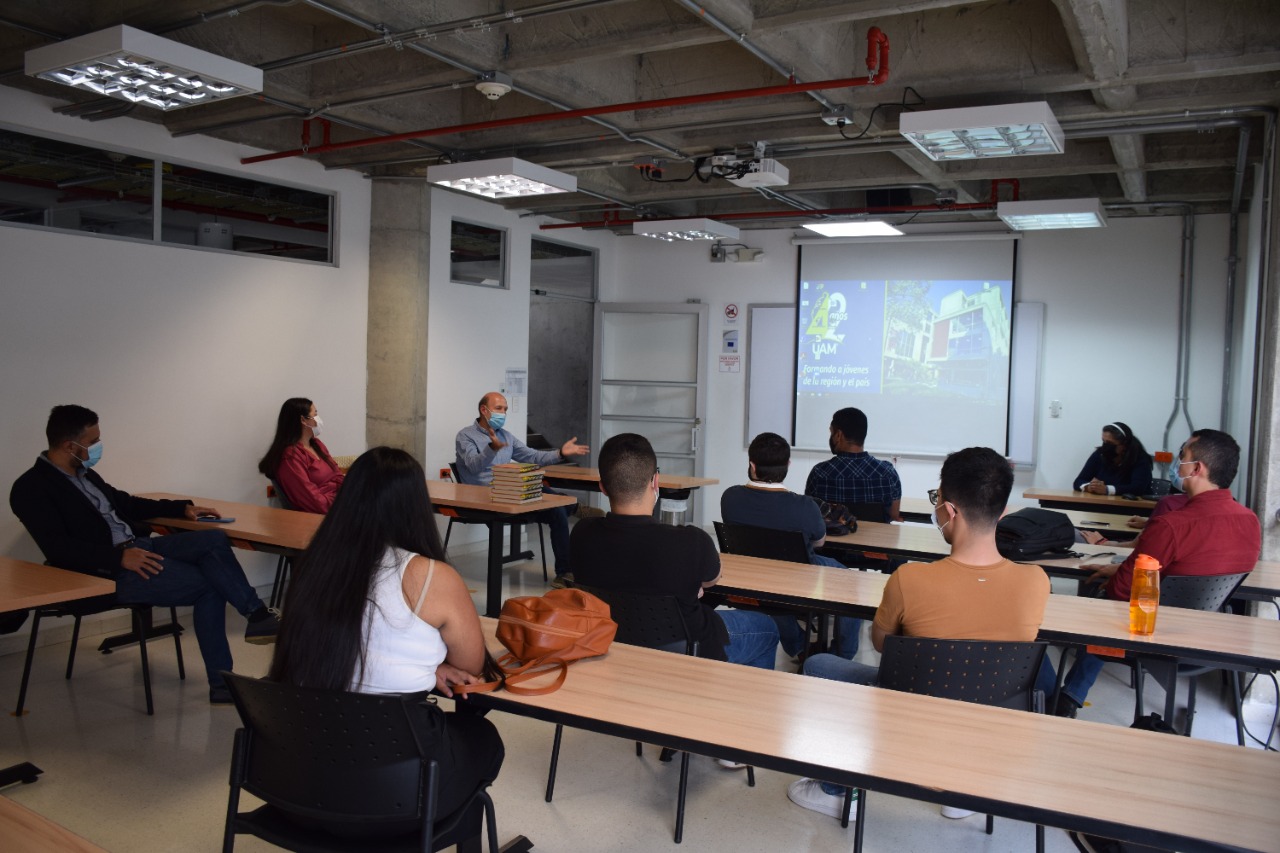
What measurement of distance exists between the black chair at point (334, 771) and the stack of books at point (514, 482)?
3060mm

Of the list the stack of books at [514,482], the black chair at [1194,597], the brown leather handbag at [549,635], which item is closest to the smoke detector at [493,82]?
the stack of books at [514,482]

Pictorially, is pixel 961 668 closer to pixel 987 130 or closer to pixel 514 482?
pixel 987 130

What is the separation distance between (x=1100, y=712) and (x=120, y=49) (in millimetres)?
4790

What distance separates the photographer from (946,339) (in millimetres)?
8188

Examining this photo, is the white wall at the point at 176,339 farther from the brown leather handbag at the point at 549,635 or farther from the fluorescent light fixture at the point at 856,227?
the brown leather handbag at the point at 549,635

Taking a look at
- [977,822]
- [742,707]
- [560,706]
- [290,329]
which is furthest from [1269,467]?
[290,329]

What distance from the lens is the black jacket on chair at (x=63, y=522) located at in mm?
3762

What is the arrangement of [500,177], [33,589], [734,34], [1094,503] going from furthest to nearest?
1. [1094,503]
2. [500,177]
3. [734,34]
4. [33,589]

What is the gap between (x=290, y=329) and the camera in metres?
6.26

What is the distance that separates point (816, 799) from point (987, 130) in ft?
9.64

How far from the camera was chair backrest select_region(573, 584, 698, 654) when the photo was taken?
286 cm

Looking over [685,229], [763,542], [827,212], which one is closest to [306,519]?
[763,542]

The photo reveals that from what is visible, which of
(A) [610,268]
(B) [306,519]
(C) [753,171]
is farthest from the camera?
(A) [610,268]

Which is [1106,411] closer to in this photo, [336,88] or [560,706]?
[336,88]
